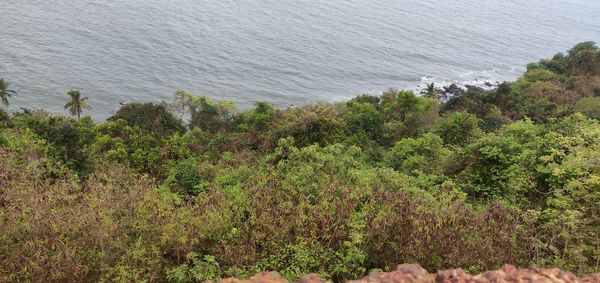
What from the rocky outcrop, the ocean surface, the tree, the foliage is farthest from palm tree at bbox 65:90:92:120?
the rocky outcrop

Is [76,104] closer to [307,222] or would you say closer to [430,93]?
[430,93]

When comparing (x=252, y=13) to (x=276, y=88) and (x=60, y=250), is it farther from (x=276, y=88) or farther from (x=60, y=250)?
(x=60, y=250)

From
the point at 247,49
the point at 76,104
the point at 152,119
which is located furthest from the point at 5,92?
the point at 247,49

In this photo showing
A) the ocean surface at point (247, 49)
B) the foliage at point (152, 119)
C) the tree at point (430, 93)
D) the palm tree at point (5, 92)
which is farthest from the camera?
the tree at point (430, 93)

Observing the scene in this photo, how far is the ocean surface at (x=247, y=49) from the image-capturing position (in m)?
51.2

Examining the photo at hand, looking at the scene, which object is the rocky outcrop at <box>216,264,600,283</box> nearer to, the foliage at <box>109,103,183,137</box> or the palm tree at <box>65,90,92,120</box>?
the foliage at <box>109,103,183,137</box>

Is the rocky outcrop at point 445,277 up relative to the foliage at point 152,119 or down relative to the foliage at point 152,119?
up

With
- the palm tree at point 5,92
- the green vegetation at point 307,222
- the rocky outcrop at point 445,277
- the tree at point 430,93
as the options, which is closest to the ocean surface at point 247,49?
the palm tree at point 5,92

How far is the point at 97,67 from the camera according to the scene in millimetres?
52625

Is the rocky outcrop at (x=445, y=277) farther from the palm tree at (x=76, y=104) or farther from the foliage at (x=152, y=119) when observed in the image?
the palm tree at (x=76, y=104)

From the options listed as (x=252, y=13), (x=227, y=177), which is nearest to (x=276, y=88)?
(x=252, y=13)

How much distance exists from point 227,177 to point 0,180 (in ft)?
18.7

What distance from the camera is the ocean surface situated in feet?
168

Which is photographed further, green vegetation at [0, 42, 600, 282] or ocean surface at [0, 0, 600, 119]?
ocean surface at [0, 0, 600, 119]
